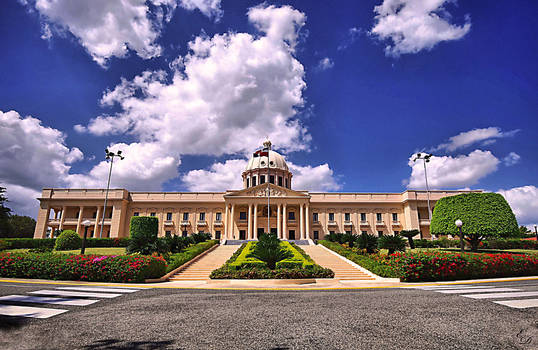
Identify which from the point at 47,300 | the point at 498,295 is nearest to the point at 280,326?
the point at 47,300

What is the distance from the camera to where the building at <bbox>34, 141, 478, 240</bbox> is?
1937 inches

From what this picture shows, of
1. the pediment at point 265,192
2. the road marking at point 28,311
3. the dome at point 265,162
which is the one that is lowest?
the road marking at point 28,311

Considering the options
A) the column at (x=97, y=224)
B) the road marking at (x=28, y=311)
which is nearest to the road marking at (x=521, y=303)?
the road marking at (x=28, y=311)

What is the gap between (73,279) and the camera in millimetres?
13570

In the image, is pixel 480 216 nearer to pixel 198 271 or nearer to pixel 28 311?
pixel 198 271

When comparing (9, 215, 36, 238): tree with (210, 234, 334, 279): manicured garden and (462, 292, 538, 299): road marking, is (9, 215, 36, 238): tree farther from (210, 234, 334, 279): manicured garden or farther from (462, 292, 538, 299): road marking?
(462, 292, 538, 299): road marking

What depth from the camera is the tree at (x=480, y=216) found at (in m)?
27.2

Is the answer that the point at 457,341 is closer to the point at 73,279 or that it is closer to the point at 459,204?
the point at 73,279

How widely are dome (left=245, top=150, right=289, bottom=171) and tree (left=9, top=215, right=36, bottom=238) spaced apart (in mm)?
55472

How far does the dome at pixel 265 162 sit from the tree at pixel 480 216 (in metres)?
35.1

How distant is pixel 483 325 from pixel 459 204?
2880cm

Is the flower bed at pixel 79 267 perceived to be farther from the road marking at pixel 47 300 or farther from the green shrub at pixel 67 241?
the green shrub at pixel 67 241

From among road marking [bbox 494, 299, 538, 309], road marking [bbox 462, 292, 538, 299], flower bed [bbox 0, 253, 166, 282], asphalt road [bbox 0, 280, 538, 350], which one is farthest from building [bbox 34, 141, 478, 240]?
asphalt road [bbox 0, 280, 538, 350]

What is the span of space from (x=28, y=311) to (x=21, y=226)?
82572mm
